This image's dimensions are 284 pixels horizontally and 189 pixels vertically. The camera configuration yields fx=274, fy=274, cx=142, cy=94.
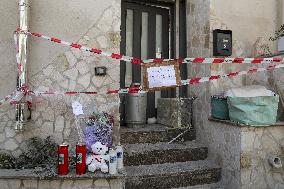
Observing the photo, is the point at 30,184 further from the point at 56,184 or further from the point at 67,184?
the point at 67,184

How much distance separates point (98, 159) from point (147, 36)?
422cm

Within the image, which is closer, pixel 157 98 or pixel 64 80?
pixel 64 80

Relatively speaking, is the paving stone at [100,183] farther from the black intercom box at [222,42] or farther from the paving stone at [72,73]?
the black intercom box at [222,42]

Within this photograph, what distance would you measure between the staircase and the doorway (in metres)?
1.44

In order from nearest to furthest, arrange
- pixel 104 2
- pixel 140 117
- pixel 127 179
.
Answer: pixel 127 179, pixel 104 2, pixel 140 117

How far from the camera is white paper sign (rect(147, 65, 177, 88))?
195 inches

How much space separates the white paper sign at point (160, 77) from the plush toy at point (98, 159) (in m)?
1.43

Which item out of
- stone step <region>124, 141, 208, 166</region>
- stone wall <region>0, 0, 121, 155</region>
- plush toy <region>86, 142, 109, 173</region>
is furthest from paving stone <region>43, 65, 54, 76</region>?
stone step <region>124, 141, 208, 166</region>

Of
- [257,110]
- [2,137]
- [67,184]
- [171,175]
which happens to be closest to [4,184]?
[67,184]

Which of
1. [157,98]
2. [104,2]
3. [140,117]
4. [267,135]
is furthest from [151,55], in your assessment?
[267,135]

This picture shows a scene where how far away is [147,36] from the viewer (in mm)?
7641

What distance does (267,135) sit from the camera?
5246mm

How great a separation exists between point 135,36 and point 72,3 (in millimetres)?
2373

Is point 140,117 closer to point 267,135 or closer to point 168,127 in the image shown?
point 168,127
